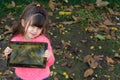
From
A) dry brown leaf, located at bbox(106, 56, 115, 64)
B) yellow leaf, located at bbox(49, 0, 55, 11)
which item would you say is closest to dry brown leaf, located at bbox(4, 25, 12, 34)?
yellow leaf, located at bbox(49, 0, 55, 11)

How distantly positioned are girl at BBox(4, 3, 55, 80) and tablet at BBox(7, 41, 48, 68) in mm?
51

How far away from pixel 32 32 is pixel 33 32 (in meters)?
Result: 0.01

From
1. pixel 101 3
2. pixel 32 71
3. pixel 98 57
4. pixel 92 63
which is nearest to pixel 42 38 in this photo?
pixel 32 71

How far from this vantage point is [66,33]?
566 cm

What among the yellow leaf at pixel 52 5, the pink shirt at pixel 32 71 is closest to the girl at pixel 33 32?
the pink shirt at pixel 32 71

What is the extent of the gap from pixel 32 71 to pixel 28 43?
342 mm

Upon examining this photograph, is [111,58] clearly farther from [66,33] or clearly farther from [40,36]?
[40,36]

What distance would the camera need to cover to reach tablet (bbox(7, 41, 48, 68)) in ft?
11.4

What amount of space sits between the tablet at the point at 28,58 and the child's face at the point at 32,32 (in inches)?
4.3

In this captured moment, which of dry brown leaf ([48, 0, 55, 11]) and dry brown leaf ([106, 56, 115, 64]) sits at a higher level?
dry brown leaf ([48, 0, 55, 11])

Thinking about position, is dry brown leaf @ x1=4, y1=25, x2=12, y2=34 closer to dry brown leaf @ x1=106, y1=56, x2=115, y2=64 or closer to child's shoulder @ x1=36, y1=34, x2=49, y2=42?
dry brown leaf @ x1=106, y1=56, x2=115, y2=64

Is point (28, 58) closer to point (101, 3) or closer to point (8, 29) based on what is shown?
point (8, 29)

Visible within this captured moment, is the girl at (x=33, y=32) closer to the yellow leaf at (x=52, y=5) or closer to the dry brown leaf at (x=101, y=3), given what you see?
the yellow leaf at (x=52, y=5)

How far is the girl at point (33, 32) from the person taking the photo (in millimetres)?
3467
